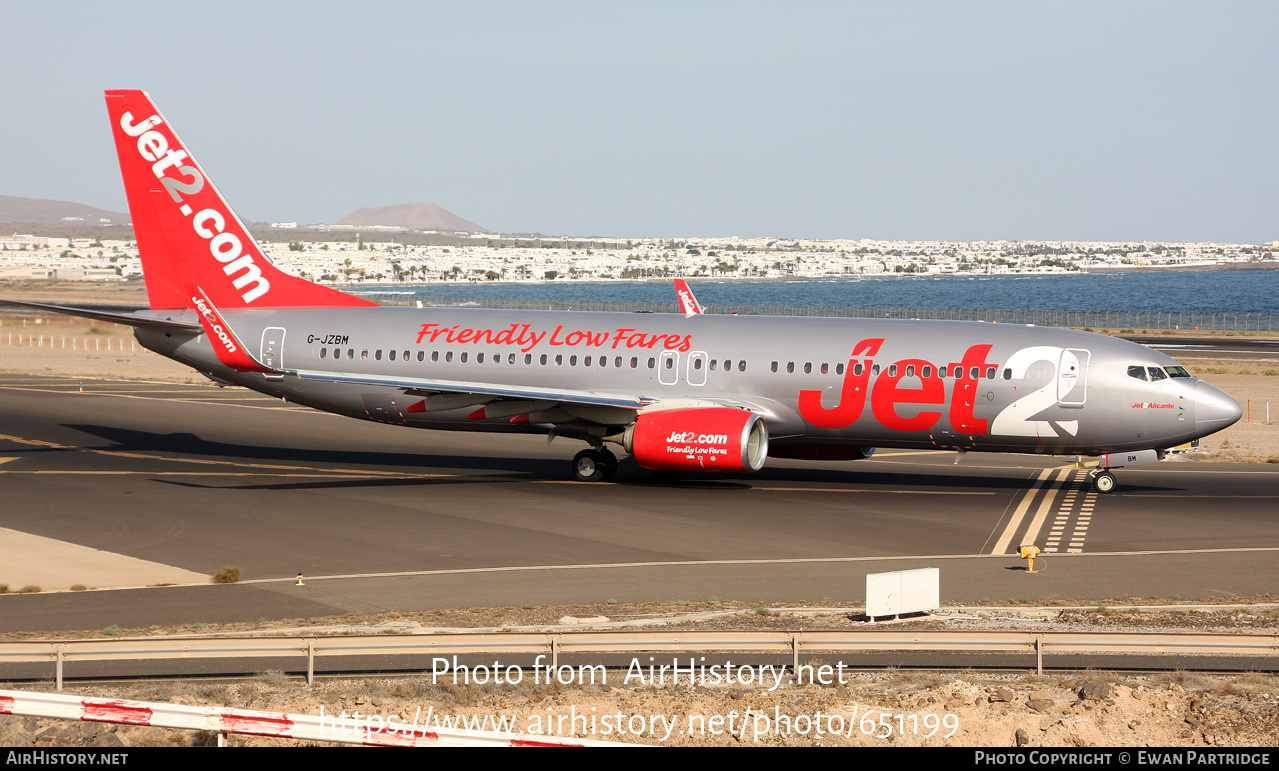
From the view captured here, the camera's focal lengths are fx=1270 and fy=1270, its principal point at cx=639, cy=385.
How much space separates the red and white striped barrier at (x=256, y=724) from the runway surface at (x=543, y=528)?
28.6 ft

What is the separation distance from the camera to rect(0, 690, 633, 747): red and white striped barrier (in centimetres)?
1350

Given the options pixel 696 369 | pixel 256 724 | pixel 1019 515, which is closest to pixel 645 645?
pixel 256 724

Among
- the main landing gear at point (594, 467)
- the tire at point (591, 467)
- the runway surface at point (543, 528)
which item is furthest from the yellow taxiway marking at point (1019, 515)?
the tire at point (591, 467)

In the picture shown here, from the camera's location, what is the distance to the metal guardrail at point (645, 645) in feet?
59.7

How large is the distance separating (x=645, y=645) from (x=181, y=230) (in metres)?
31.3

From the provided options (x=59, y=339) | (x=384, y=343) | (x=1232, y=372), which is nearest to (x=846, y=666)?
(x=384, y=343)

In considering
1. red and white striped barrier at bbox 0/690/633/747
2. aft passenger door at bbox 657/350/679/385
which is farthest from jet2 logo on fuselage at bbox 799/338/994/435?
red and white striped barrier at bbox 0/690/633/747

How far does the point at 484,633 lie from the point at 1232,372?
64.2 m

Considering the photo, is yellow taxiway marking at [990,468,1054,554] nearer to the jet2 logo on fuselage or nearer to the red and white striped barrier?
the jet2 logo on fuselage

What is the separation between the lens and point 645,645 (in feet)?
62.0

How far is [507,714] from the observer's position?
16641 mm

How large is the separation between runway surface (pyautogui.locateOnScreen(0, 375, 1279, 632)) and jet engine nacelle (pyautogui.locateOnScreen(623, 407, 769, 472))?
1163 millimetres

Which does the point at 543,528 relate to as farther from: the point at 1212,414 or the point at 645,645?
the point at 1212,414

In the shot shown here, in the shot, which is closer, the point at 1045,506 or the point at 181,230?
the point at 1045,506
